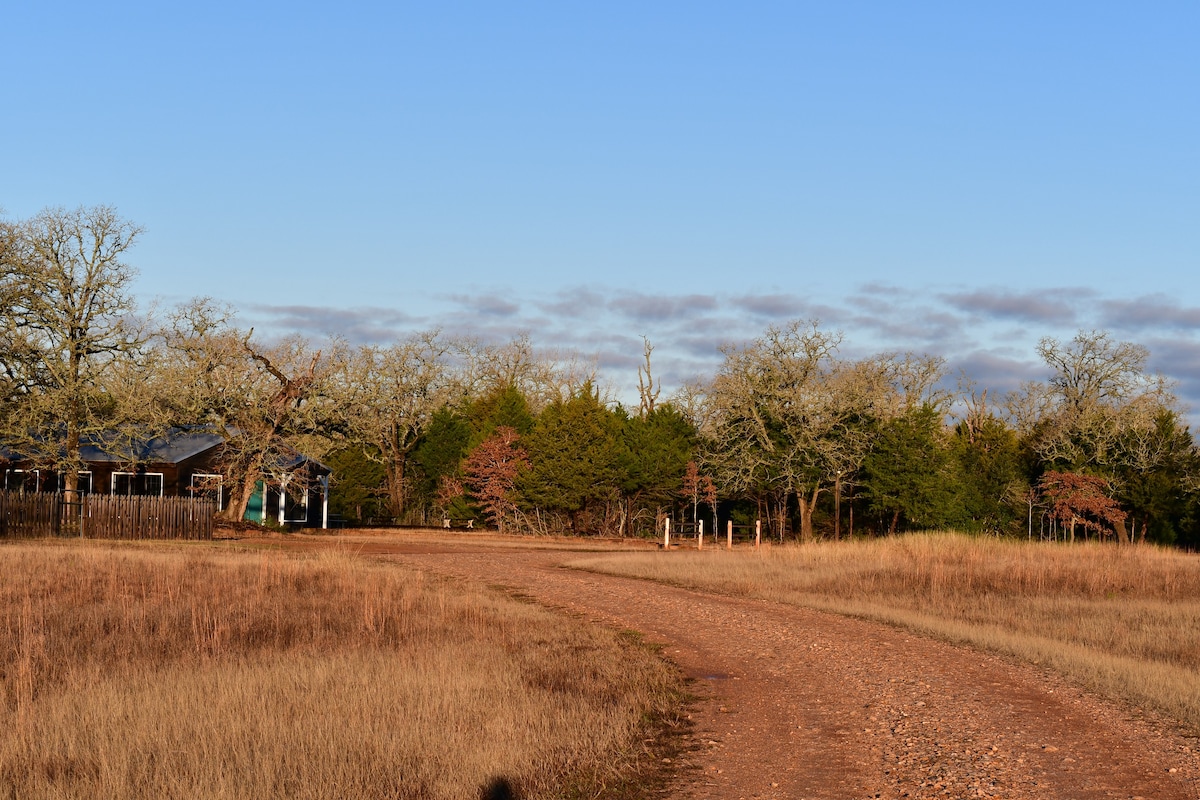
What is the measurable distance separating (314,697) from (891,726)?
512 centimetres

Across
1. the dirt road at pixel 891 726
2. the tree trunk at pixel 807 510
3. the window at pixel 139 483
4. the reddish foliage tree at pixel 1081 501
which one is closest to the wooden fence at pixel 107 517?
the window at pixel 139 483

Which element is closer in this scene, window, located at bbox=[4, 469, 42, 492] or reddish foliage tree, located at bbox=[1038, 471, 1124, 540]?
window, located at bbox=[4, 469, 42, 492]

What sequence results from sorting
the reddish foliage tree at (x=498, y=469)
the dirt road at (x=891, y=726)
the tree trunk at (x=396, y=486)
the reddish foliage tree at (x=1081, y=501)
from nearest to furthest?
1. the dirt road at (x=891, y=726)
2. the reddish foliage tree at (x=498, y=469)
3. the reddish foliage tree at (x=1081, y=501)
4. the tree trunk at (x=396, y=486)

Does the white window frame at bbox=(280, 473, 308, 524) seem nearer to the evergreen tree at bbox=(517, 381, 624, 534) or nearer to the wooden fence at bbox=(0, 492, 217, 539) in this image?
the wooden fence at bbox=(0, 492, 217, 539)

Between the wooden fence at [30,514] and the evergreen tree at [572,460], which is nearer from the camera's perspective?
the wooden fence at [30,514]

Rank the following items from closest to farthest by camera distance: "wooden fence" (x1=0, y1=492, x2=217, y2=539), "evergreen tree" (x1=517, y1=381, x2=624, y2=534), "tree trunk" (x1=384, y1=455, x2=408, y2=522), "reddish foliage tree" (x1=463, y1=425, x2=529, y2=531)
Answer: "wooden fence" (x1=0, y1=492, x2=217, y2=539) → "evergreen tree" (x1=517, y1=381, x2=624, y2=534) → "reddish foliage tree" (x1=463, y1=425, x2=529, y2=531) → "tree trunk" (x1=384, y1=455, x2=408, y2=522)

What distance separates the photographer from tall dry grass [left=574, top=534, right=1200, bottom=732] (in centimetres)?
1330

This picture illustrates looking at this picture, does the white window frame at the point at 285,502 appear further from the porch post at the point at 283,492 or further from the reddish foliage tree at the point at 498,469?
the reddish foliage tree at the point at 498,469

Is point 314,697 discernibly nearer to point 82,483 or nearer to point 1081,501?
point 82,483

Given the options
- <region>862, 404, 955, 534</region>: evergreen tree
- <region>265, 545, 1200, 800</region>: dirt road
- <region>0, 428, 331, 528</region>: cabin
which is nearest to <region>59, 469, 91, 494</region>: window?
<region>0, 428, 331, 528</region>: cabin

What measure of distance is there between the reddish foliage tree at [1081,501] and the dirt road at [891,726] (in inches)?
1662

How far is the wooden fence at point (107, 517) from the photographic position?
37469mm

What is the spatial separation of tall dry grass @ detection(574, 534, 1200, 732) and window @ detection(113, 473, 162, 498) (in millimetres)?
27100

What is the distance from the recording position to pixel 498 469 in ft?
178
